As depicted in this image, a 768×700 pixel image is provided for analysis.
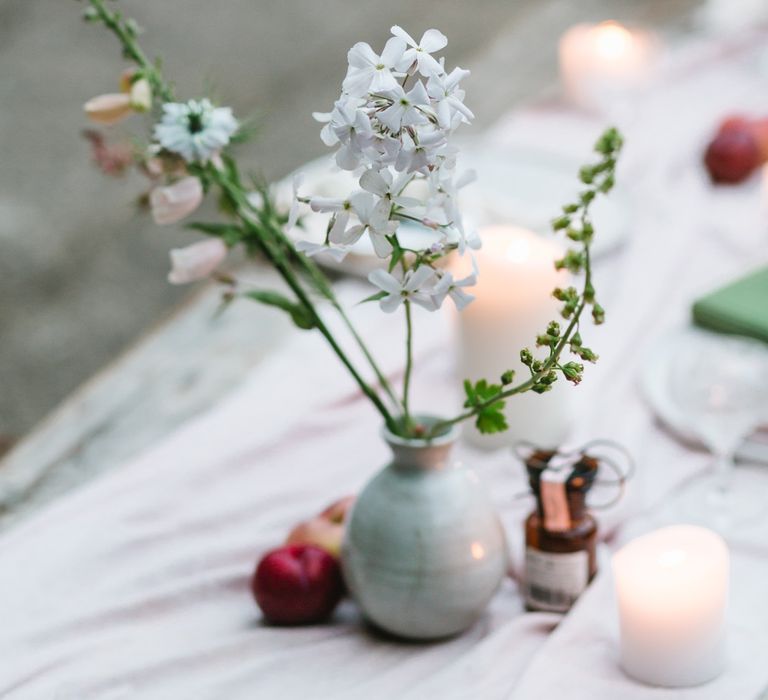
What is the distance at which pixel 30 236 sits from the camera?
2248 mm

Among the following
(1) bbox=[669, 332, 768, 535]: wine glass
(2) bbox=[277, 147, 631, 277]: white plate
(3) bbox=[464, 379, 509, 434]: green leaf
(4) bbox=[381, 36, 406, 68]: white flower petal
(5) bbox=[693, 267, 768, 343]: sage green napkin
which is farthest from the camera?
(2) bbox=[277, 147, 631, 277]: white plate

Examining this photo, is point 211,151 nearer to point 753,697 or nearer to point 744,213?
point 753,697

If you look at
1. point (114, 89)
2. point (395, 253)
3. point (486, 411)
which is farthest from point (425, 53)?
point (114, 89)

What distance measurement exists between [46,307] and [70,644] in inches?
51.4

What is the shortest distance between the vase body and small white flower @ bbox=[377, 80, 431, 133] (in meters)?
0.24

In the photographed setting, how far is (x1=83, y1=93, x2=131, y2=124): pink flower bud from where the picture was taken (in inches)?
29.4

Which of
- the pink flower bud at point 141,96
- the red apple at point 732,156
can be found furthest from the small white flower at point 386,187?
the red apple at point 732,156

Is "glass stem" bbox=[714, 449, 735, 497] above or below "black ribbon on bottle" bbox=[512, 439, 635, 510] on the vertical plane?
below

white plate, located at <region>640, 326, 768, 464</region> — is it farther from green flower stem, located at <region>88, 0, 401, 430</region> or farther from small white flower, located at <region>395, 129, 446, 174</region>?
small white flower, located at <region>395, 129, 446, 174</region>

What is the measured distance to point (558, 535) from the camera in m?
0.78

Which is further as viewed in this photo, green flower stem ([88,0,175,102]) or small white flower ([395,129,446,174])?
green flower stem ([88,0,175,102])

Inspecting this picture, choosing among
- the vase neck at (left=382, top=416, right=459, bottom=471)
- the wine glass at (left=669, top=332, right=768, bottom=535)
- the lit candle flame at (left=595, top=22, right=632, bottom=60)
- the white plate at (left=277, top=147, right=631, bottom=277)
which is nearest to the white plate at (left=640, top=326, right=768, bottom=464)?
the wine glass at (left=669, top=332, right=768, bottom=535)

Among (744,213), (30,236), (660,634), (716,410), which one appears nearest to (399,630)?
(660,634)

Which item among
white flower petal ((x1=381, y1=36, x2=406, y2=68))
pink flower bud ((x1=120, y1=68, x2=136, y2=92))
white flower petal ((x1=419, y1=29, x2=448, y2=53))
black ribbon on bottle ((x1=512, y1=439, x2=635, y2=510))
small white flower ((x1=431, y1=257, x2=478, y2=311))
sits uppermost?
pink flower bud ((x1=120, y1=68, x2=136, y2=92))
